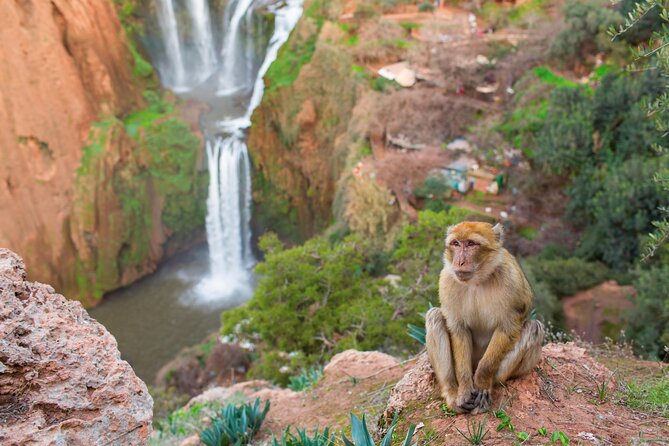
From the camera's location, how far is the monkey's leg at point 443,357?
3.70 meters

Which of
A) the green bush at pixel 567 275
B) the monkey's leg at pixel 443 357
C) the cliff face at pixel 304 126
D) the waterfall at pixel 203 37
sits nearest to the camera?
the monkey's leg at pixel 443 357

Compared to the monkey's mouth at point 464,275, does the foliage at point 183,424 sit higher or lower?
lower

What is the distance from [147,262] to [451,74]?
14.6 m

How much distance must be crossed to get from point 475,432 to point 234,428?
2.56m

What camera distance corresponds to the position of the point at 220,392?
788 centimetres

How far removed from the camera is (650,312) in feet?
36.1

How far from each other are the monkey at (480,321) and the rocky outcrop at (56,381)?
197 cm

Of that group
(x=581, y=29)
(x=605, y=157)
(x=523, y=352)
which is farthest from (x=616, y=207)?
(x=523, y=352)

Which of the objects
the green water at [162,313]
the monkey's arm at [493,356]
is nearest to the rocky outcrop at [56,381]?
the monkey's arm at [493,356]

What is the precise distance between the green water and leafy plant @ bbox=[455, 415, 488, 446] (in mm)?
15969

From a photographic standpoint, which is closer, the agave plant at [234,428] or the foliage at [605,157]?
the agave plant at [234,428]

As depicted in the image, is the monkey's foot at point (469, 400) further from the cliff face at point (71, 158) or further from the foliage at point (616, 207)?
the cliff face at point (71, 158)

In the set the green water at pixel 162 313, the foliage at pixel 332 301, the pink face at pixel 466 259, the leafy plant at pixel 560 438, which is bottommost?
the green water at pixel 162 313

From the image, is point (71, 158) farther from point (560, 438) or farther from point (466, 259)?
point (560, 438)
